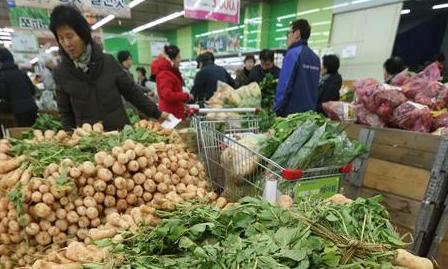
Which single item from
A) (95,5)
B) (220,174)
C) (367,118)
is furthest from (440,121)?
(95,5)

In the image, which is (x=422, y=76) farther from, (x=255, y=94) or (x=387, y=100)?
(x=255, y=94)

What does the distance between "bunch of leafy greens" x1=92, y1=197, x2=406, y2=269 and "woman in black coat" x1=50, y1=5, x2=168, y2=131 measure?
1264mm

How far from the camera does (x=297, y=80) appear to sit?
10.2 ft

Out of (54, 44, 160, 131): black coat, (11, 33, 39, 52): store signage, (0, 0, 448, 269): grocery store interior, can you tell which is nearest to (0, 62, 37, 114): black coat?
(0, 0, 448, 269): grocery store interior

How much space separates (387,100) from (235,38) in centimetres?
795

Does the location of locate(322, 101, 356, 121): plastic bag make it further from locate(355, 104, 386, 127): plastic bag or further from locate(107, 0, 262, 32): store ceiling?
locate(107, 0, 262, 32): store ceiling

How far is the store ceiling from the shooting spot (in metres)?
12.3

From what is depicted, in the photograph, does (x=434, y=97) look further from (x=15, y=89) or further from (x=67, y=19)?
(x=15, y=89)

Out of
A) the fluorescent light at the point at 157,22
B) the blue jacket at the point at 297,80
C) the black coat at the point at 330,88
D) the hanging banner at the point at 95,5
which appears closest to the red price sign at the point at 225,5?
the hanging banner at the point at 95,5

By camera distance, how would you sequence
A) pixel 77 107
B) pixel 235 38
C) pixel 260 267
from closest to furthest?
pixel 260 267 → pixel 77 107 → pixel 235 38

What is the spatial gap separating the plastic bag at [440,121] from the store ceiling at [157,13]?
9184mm

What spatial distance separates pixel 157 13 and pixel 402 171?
14.3m

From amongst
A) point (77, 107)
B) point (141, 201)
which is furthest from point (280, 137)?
point (77, 107)

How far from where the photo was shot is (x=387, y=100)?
235 centimetres
